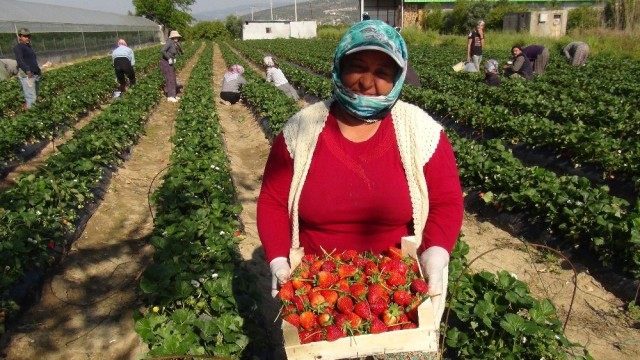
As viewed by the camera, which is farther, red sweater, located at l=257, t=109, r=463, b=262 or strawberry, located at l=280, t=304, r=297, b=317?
red sweater, located at l=257, t=109, r=463, b=262

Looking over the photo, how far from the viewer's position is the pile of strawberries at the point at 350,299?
1603 millimetres

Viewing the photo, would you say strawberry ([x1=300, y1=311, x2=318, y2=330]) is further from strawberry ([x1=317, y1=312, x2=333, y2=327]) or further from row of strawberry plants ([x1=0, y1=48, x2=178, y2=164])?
row of strawberry plants ([x1=0, y1=48, x2=178, y2=164])

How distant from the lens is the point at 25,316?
12.5 feet

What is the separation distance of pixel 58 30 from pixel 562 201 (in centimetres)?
3152

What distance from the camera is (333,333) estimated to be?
156 centimetres

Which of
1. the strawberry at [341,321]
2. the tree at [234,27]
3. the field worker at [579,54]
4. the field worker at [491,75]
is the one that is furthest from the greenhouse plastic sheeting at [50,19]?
the tree at [234,27]

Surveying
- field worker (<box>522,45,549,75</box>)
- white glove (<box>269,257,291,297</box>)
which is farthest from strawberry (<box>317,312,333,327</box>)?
field worker (<box>522,45,549,75</box>)

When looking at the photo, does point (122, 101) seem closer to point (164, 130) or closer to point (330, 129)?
point (164, 130)

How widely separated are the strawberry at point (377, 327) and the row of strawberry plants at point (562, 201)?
10.1 ft

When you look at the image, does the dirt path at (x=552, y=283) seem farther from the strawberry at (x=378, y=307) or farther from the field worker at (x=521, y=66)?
the field worker at (x=521, y=66)

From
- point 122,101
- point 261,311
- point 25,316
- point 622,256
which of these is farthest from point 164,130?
point 622,256

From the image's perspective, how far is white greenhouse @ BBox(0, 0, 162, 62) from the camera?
22.6 metres

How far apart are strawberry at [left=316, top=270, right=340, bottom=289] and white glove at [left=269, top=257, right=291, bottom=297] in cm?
16

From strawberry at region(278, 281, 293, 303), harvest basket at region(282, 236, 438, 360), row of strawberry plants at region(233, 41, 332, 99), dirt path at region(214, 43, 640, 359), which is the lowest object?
dirt path at region(214, 43, 640, 359)
